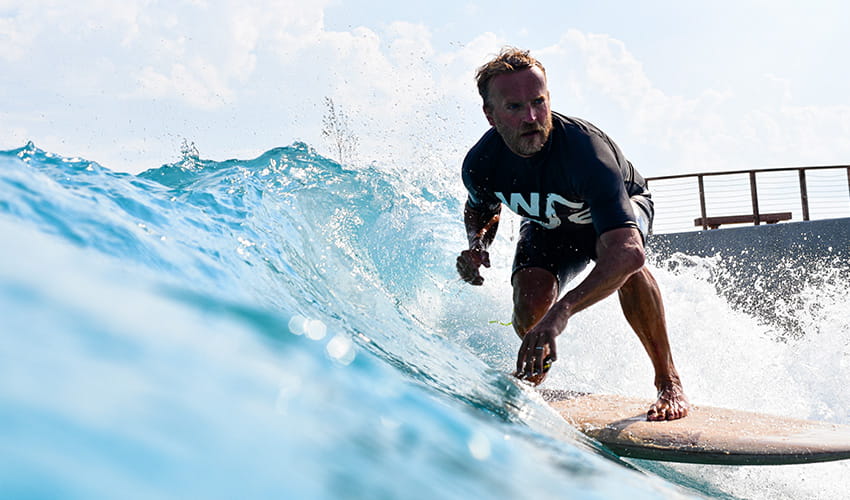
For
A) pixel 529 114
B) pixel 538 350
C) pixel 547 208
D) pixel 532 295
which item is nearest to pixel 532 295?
pixel 532 295

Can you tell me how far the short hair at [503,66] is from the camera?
2752mm

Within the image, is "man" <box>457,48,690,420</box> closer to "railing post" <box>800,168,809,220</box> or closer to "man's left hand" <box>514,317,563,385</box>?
"man's left hand" <box>514,317,563,385</box>

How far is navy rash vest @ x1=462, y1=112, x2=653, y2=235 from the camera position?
261 cm

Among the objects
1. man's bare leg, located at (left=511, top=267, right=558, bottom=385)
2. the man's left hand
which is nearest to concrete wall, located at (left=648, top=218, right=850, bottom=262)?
man's bare leg, located at (left=511, top=267, right=558, bottom=385)

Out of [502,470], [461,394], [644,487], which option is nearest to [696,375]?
[461,394]

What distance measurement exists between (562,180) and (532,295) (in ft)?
1.97

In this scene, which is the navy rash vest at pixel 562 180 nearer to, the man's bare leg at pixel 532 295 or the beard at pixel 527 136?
the beard at pixel 527 136

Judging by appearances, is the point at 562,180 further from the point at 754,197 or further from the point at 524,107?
the point at 754,197

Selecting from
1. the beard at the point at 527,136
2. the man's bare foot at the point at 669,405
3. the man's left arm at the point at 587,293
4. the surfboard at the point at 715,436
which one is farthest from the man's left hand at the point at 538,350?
the beard at the point at 527,136

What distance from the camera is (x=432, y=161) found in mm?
7094

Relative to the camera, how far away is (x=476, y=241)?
330 cm

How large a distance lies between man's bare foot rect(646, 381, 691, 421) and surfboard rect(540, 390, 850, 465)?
1.4 inches

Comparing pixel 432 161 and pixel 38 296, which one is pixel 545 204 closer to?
pixel 38 296

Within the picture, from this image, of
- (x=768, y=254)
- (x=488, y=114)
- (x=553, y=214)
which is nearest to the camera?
(x=488, y=114)
